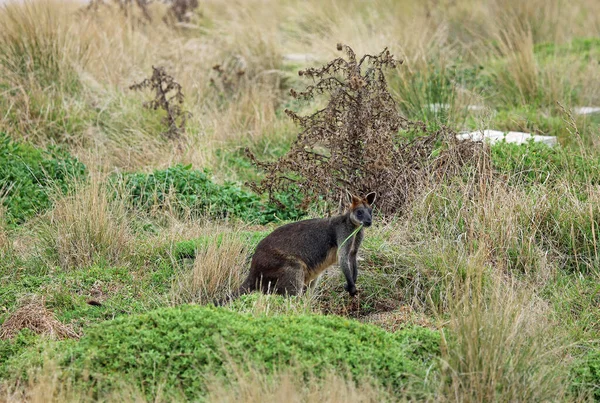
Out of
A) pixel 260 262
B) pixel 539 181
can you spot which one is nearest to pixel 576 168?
pixel 539 181

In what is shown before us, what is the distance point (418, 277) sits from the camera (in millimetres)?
6945

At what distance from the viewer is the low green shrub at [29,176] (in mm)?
8711

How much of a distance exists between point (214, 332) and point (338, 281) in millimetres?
2176

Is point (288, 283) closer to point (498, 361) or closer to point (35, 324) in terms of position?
point (35, 324)

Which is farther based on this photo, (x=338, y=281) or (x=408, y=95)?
(x=408, y=95)

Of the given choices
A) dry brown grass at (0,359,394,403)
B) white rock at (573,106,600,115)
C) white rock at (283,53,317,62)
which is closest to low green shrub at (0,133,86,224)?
dry brown grass at (0,359,394,403)

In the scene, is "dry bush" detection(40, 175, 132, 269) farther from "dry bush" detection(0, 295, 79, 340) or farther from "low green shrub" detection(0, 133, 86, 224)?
"dry bush" detection(0, 295, 79, 340)

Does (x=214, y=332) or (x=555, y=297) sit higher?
(x=214, y=332)

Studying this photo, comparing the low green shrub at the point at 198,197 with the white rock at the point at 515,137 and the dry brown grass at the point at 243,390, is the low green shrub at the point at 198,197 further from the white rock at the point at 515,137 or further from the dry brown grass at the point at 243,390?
the dry brown grass at the point at 243,390

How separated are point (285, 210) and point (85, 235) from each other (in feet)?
7.18

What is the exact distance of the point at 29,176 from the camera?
360 inches

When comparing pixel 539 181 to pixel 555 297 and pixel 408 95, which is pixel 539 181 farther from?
pixel 408 95

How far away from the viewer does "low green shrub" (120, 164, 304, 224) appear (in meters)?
8.73

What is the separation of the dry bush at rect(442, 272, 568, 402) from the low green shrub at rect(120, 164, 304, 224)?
3749mm
